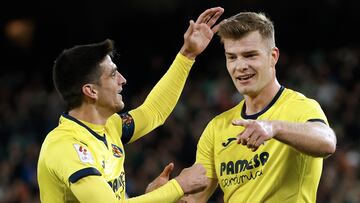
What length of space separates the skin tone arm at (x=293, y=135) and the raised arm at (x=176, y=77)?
1.58 metres

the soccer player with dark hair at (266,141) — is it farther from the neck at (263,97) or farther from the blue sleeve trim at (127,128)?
the blue sleeve trim at (127,128)

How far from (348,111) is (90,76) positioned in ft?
21.4

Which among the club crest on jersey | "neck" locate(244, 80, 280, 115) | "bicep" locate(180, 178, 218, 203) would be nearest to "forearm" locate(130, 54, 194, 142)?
the club crest on jersey

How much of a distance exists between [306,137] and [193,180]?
3.37ft

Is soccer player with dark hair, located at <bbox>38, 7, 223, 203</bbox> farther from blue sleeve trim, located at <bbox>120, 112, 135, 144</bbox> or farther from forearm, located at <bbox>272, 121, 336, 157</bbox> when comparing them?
forearm, located at <bbox>272, 121, 336, 157</bbox>

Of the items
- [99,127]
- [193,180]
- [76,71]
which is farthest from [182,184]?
[76,71]

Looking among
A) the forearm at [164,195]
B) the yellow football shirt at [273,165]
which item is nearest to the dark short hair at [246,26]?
the yellow football shirt at [273,165]

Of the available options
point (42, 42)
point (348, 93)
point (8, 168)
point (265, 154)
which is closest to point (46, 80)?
point (42, 42)

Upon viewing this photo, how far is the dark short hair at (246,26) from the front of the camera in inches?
179

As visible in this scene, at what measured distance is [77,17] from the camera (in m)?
15.8

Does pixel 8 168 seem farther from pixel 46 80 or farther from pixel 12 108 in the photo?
pixel 46 80

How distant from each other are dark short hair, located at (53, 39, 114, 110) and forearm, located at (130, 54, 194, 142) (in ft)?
2.11

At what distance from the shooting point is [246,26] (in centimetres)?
454

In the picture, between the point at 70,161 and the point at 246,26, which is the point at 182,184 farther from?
the point at 246,26
